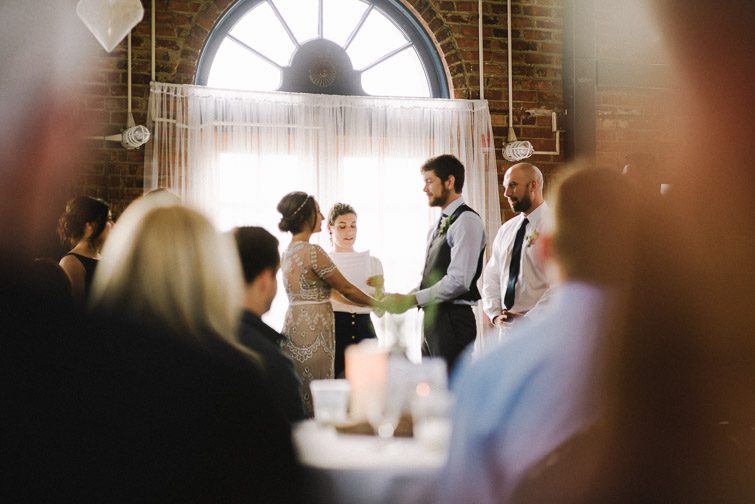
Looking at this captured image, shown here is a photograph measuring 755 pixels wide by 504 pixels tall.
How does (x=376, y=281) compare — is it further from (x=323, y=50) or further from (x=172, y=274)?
(x=172, y=274)

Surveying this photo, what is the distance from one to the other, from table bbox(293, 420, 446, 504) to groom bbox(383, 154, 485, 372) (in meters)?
2.09

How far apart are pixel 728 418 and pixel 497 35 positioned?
427cm

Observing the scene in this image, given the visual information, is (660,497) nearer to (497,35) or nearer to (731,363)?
(731,363)

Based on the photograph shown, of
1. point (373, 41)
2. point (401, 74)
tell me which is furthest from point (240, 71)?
point (401, 74)

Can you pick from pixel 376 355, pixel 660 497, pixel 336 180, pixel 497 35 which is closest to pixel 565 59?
pixel 497 35

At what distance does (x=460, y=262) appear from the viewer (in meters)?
3.82

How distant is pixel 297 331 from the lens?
3611 mm

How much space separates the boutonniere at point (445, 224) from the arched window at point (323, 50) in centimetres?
161

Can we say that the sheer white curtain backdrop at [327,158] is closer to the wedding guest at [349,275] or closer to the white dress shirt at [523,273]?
the wedding guest at [349,275]

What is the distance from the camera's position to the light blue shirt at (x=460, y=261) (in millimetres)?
3812

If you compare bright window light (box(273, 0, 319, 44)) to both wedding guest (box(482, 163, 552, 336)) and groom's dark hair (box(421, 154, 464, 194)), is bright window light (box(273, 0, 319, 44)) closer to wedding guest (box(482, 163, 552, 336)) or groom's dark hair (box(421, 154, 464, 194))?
groom's dark hair (box(421, 154, 464, 194))

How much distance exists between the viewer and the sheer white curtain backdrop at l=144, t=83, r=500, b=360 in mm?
4770

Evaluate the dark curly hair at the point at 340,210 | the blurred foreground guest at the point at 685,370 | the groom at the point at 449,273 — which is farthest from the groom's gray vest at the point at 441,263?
the blurred foreground guest at the point at 685,370

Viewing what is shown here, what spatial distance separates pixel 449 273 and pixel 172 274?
8.30 feet
